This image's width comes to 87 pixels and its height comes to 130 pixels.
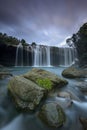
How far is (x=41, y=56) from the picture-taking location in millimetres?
36531

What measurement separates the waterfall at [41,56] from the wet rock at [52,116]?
1182 inches

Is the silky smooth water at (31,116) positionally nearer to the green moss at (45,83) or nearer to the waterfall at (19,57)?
the green moss at (45,83)

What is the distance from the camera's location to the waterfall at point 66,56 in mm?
39031

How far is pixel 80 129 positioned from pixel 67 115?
2.96 feet

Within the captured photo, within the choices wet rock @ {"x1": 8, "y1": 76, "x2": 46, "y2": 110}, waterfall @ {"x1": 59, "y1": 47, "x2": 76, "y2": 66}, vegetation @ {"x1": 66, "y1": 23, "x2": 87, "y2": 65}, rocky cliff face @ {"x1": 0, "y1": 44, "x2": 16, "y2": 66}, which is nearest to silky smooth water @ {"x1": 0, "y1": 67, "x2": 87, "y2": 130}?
wet rock @ {"x1": 8, "y1": 76, "x2": 46, "y2": 110}

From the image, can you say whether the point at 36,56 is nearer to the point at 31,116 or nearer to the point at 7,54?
the point at 7,54

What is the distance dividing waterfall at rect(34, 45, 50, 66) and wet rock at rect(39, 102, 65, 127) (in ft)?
98.5

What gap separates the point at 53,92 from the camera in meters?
7.91

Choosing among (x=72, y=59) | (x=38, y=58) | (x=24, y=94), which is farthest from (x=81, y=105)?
(x=72, y=59)

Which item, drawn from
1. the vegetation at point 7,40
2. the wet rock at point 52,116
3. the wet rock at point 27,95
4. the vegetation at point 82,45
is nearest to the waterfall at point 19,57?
the vegetation at point 7,40

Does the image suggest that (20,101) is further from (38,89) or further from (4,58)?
(4,58)

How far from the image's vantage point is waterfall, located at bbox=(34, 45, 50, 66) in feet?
119

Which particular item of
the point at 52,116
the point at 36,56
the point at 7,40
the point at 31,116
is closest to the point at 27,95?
the point at 31,116

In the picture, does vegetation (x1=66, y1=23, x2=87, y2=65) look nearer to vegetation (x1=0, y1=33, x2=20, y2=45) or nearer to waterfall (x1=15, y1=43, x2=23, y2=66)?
waterfall (x1=15, y1=43, x2=23, y2=66)
